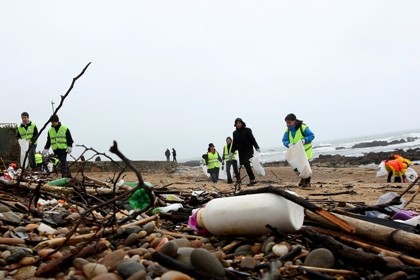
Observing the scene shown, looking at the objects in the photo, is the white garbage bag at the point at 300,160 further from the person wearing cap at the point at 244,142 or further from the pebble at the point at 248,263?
the pebble at the point at 248,263

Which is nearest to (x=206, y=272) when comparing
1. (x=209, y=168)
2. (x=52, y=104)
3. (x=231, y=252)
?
(x=231, y=252)

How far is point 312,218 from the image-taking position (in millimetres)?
2227

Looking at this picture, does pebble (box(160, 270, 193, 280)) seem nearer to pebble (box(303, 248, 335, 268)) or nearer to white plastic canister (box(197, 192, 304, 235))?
pebble (box(303, 248, 335, 268))

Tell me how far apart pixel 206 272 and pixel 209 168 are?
11.7 metres

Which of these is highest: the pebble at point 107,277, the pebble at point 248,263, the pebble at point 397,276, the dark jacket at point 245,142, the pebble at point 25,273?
the dark jacket at point 245,142

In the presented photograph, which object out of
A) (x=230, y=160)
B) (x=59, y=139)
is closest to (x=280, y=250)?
(x=59, y=139)

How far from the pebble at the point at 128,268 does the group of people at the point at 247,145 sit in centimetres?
294

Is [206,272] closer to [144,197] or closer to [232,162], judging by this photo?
[144,197]

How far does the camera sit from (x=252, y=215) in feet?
6.84

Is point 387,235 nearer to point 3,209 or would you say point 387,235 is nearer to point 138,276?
point 138,276

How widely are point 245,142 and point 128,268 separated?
836 cm

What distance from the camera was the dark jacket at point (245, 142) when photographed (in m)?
9.86

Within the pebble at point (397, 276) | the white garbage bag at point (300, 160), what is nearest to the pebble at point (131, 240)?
the pebble at point (397, 276)

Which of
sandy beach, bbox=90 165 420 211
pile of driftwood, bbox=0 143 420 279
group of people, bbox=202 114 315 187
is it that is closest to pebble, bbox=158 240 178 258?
pile of driftwood, bbox=0 143 420 279
